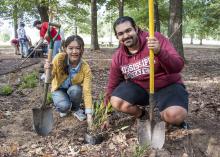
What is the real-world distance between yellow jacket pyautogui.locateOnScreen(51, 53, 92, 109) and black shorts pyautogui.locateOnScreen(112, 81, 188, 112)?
1.16 ft

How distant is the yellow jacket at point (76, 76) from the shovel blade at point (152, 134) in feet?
2.71

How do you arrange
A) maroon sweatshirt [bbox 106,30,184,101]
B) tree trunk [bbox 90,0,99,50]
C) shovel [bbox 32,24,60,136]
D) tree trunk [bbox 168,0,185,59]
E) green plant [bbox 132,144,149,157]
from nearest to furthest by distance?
1. green plant [bbox 132,144,149,157]
2. maroon sweatshirt [bbox 106,30,184,101]
3. shovel [bbox 32,24,60,136]
4. tree trunk [bbox 168,0,185,59]
5. tree trunk [bbox 90,0,99,50]

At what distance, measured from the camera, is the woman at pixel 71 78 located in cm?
419

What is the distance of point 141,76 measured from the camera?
4.04 m

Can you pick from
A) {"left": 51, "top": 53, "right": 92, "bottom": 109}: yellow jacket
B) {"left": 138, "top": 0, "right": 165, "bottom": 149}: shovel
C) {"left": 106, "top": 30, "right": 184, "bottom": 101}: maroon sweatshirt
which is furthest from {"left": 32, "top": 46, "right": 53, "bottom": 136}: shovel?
{"left": 138, "top": 0, "right": 165, "bottom": 149}: shovel

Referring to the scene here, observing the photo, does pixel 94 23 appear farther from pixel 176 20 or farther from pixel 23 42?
pixel 176 20

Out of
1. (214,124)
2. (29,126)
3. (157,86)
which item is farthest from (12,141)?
(214,124)

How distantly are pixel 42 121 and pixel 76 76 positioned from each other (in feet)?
2.61

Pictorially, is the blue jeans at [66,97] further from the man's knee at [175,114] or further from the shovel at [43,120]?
the man's knee at [175,114]

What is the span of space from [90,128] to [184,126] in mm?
1180

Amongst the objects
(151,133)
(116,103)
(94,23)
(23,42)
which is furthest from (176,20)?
(94,23)

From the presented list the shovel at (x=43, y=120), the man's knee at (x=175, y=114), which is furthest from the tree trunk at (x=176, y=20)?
the shovel at (x=43, y=120)

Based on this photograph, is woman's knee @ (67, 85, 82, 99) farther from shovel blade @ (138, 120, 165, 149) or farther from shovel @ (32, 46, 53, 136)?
shovel blade @ (138, 120, 165, 149)

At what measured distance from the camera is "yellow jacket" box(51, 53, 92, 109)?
167 inches
